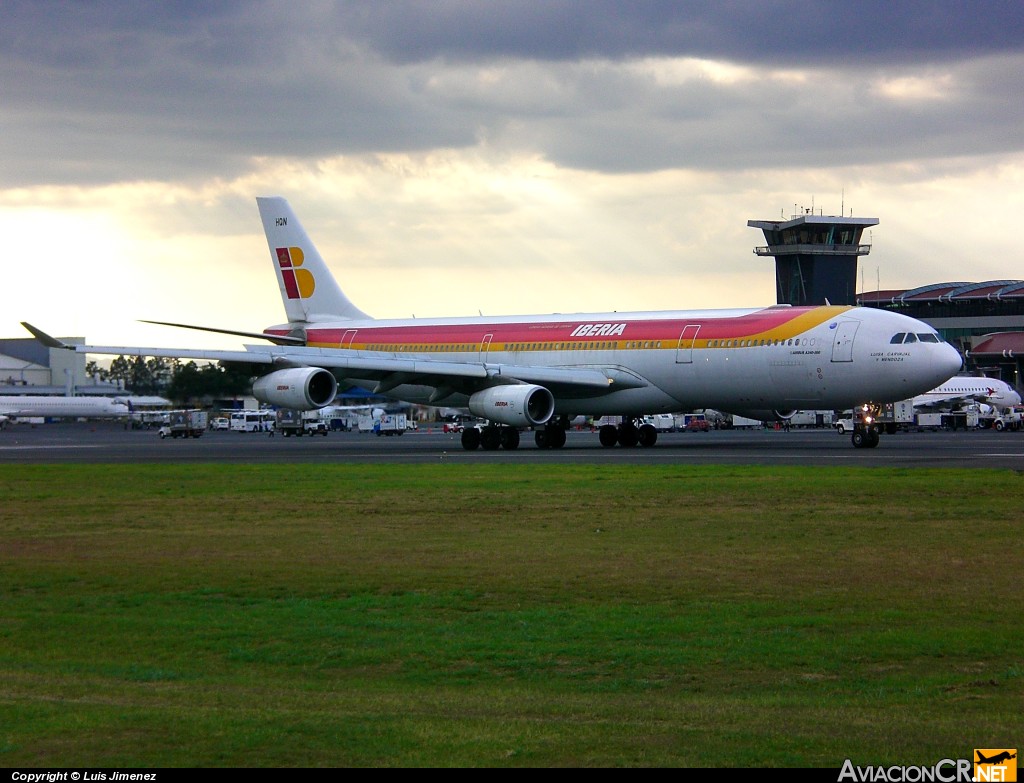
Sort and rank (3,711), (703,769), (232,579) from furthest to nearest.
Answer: (232,579), (3,711), (703,769)

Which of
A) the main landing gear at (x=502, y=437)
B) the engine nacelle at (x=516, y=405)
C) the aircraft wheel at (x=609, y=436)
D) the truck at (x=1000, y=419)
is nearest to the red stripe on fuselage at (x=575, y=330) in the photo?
the main landing gear at (x=502, y=437)

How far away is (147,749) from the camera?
781cm

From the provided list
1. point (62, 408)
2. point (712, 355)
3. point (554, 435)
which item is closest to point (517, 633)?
point (712, 355)

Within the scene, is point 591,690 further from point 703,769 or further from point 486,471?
point 486,471

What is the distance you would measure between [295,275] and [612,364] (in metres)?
18.5

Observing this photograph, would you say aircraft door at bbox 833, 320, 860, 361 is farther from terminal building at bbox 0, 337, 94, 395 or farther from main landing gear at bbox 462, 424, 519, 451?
terminal building at bbox 0, 337, 94, 395

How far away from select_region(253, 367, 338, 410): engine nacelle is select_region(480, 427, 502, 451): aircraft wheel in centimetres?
561

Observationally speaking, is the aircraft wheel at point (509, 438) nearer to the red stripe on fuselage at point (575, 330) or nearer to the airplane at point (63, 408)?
the red stripe on fuselage at point (575, 330)

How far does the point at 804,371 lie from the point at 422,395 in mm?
16326

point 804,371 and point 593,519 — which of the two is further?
point 804,371

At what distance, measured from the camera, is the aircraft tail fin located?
57969 millimetres

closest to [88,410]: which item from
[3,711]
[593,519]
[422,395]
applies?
[422,395]

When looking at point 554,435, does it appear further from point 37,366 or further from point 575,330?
point 37,366

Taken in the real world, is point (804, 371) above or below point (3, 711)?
above
